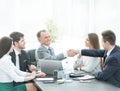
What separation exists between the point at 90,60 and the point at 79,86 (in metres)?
1.00

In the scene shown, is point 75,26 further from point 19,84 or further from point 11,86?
point 11,86

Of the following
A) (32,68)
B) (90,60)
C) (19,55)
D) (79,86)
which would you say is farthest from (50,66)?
(79,86)

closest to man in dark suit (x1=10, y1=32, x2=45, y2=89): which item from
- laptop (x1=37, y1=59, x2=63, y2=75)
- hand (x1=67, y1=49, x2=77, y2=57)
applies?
laptop (x1=37, y1=59, x2=63, y2=75)

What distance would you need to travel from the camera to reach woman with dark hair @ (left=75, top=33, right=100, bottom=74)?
146 inches

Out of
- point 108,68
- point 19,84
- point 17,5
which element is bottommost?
point 19,84

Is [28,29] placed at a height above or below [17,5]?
below

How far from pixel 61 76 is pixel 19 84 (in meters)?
0.80

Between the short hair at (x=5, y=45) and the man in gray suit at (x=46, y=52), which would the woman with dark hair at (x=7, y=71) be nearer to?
the short hair at (x=5, y=45)

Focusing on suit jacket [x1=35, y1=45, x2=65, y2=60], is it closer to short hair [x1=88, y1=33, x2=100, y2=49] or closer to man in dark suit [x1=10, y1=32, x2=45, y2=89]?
man in dark suit [x1=10, y1=32, x2=45, y2=89]

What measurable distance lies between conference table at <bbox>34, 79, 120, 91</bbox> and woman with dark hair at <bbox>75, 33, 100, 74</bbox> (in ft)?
2.18

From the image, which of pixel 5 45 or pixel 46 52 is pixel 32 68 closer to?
pixel 46 52

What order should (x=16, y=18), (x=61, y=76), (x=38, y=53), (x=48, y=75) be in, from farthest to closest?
(x=16, y=18) → (x=38, y=53) → (x=48, y=75) → (x=61, y=76)

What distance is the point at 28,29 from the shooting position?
576 centimetres

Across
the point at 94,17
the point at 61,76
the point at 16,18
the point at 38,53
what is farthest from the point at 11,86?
the point at 94,17
